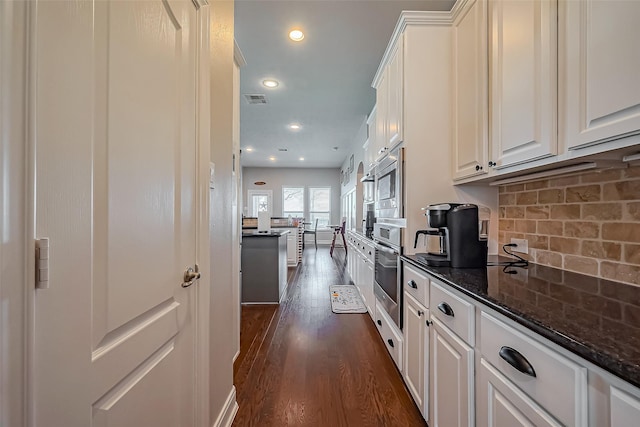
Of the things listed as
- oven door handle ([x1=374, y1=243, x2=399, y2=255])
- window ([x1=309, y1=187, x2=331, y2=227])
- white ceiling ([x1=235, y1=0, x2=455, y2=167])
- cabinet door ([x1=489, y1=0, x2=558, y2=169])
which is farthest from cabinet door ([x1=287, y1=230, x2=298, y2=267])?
cabinet door ([x1=489, y1=0, x2=558, y2=169])

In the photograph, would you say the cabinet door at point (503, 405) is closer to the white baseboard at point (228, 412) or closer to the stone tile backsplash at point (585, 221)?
the stone tile backsplash at point (585, 221)

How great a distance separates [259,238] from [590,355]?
3.12 m

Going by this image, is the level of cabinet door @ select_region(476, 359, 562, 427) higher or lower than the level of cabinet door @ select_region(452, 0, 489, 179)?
lower

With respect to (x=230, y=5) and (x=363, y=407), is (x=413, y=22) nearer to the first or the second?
(x=230, y=5)

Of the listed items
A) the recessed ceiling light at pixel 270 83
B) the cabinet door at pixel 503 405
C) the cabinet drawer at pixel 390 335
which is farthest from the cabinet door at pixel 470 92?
the recessed ceiling light at pixel 270 83

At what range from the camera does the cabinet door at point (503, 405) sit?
75cm

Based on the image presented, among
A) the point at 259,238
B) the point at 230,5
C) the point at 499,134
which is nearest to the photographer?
the point at 499,134

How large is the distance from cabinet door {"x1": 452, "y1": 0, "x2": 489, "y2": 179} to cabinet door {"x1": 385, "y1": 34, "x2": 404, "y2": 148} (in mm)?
337

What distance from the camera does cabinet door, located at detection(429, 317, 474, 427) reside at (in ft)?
3.53

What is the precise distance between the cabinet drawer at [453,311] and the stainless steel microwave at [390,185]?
2.23ft

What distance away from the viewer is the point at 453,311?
120 cm

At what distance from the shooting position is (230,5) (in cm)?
158

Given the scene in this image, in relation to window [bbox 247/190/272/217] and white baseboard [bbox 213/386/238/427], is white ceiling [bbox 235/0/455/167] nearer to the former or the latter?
white baseboard [bbox 213/386/238/427]

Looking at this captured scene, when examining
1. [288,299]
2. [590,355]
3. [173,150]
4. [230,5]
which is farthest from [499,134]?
[288,299]
